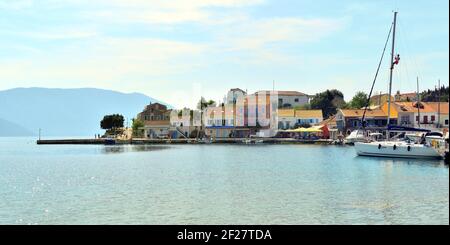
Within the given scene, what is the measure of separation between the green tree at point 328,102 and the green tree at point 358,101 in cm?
403

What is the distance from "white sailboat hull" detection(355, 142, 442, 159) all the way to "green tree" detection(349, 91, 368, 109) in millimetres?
61157

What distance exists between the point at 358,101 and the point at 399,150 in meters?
66.6

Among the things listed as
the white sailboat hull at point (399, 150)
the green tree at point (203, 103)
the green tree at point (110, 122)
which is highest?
the green tree at point (203, 103)

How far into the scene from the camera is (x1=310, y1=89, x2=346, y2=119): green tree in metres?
134

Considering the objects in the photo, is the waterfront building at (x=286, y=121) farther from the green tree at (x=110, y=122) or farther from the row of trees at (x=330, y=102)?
the green tree at (x=110, y=122)

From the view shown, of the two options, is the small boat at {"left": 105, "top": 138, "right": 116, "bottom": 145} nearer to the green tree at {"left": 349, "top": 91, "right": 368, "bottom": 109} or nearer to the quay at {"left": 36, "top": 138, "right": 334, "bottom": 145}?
the quay at {"left": 36, "top": 138, "right": 334, "bottom": 145}

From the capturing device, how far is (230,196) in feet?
100

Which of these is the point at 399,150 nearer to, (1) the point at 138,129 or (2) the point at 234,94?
(2) the point at 234,94

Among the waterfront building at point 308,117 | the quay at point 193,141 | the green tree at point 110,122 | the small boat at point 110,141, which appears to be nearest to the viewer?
the quay at point 193,141

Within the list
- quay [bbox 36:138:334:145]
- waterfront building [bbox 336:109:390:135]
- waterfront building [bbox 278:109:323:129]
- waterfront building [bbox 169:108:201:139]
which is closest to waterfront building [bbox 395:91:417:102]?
waterfront building [bbox 278:109:323:129]

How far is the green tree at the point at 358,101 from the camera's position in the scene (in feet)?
412

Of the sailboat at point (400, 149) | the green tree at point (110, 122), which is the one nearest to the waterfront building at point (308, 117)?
the green tree at point (110, 122)

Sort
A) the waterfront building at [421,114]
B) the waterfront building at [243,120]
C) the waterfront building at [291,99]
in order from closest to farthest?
the waterfront building at [421,114] < the waterfront building at [243,120] < the waterfront building at [291,99]
